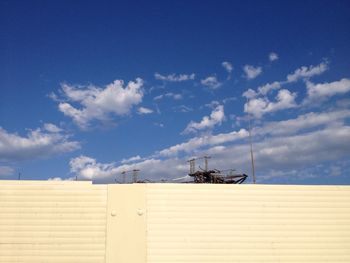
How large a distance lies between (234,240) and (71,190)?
1100 cm

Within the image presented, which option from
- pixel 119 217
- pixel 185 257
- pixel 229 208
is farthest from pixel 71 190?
pixel 229 208

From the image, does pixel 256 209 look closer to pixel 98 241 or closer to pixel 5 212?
pixel 98 241

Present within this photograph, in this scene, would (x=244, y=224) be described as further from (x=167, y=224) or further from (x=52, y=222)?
(x=52, y=222)

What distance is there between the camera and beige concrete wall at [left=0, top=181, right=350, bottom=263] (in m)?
24.5

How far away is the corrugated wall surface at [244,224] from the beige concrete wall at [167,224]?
62 mm

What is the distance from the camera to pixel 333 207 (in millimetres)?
27062

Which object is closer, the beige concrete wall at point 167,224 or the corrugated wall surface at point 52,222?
the corrugated wall surface at point 52,222

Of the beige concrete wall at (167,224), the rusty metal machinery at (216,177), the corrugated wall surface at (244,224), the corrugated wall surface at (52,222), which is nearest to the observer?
the corrugated wall surface at (52,222)

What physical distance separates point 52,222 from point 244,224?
1231 centimetres

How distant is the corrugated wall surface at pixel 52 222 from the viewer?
955 inches

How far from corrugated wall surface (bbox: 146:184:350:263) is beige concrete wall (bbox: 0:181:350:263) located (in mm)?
62

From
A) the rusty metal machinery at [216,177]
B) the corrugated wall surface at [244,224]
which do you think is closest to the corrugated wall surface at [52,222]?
the corrugated wall surface at [244,224]

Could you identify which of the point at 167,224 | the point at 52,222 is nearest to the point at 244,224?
the point at 167,224

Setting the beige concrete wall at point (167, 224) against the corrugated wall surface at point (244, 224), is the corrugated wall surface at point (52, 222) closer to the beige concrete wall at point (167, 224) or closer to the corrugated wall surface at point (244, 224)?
the beige concrete wall at point (167, 224)
